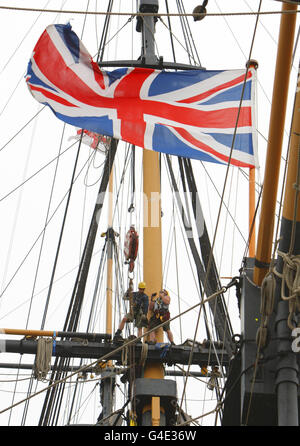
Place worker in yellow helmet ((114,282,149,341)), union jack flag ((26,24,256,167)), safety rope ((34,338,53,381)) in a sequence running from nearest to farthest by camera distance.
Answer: union jack flag ((26,24,256,167)), worker in yellow helmet ((114,282,149,341)), safety rope ((34,338,53,381))

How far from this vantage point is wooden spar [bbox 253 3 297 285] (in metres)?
6.00

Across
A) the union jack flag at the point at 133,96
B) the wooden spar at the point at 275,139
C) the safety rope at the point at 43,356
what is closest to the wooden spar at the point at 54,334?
the safety rope at the point at 43,356

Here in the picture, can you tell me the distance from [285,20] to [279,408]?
2647 mm

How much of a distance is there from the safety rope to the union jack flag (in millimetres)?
3258

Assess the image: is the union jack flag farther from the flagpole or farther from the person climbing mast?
the person climbing mast

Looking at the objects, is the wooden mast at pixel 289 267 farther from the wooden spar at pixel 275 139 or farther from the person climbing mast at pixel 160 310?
the person climbing mast at pixel 160 310

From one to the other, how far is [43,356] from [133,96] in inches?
149

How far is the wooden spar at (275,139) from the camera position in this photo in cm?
600

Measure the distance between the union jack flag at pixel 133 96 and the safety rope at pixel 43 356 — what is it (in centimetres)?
326

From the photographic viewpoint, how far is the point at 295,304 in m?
5.98

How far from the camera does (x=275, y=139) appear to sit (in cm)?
624

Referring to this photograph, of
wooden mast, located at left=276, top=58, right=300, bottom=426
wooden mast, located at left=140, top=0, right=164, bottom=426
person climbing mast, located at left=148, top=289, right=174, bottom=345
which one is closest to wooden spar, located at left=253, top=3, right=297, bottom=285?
wooden mast, located at left=276, top=58, right=300, bottom=426

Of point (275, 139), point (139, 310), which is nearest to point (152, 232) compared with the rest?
point (139, 310)
